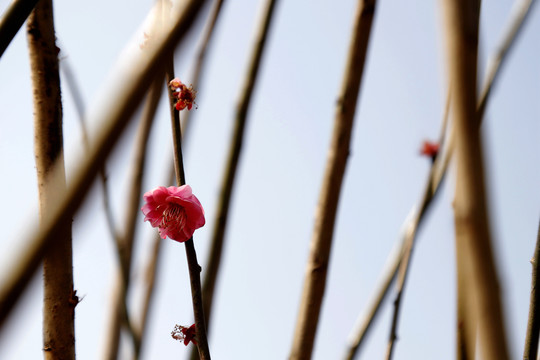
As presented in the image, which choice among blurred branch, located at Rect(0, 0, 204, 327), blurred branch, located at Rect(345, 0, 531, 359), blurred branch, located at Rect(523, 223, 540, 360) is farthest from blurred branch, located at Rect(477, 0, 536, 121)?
blurred branch, located at Rect(0, 0, 204, 327)

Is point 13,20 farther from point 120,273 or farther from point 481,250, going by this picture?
point 120,273

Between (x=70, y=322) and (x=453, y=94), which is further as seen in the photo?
(x=70, y=322)

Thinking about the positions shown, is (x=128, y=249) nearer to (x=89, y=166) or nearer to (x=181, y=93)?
(x=181, y=93)

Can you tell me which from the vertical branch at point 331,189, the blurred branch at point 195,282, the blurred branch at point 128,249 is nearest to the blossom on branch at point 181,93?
the blurred branch at point 195,282

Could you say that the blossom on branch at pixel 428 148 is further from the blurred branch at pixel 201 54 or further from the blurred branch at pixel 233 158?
the blurred branch at pixel 201 54

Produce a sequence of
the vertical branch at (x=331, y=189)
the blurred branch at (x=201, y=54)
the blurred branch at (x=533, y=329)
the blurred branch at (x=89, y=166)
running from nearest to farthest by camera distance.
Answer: the blurred branch at (x=89, y=166), the blurred branch at (x=533, y=329), the vertical branch at (x=331, y=189), the blurred branch at (x=201, y=54)

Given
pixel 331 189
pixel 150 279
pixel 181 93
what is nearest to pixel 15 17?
pixel 181 93

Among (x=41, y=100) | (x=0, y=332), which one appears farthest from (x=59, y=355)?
(x=0, y=332)

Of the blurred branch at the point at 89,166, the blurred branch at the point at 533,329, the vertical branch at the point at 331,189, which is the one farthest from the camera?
the vertical branch at the point at 331,189

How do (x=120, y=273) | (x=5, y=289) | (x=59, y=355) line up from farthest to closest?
(x=120, y=273) < (x=59, y=355) < (x=5, y=289)
